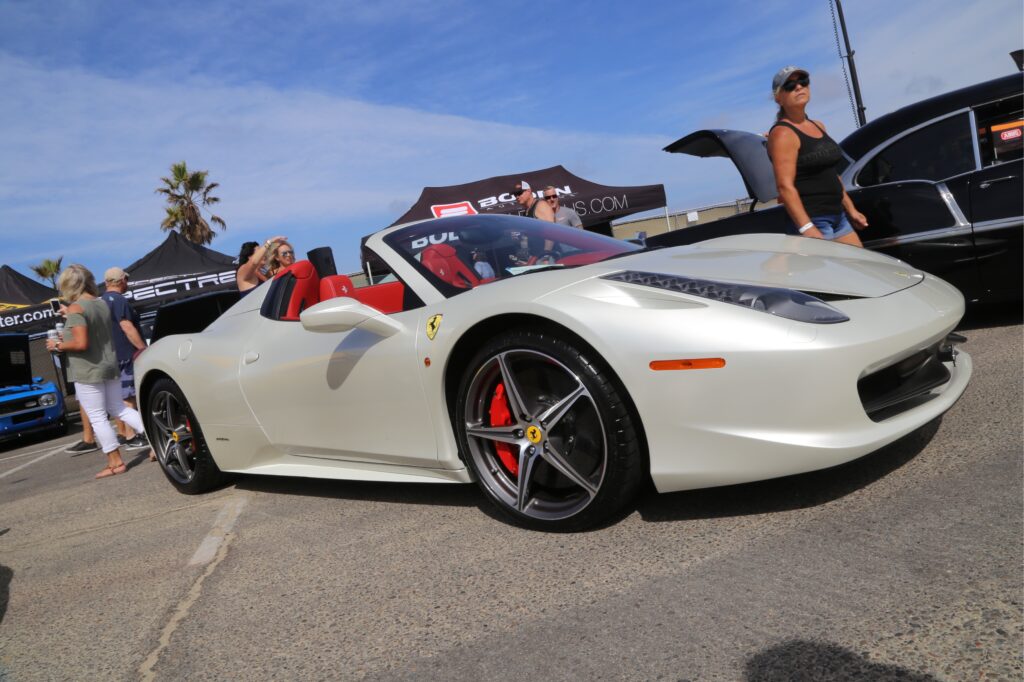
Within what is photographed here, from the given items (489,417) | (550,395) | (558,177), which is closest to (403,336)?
(489,417)

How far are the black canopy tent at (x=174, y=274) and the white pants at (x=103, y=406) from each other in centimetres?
1044

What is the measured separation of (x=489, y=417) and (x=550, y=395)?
27 centimetres

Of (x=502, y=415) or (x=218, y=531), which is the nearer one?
(x=502, y=415)

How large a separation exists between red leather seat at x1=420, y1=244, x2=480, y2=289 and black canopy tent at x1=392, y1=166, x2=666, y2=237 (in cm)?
1359

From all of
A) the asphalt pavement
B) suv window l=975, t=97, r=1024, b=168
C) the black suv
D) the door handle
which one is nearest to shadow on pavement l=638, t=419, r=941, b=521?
the asphalt pavement

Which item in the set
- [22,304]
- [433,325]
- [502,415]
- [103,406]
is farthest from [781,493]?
[22,304]

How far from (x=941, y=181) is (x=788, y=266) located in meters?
2.51

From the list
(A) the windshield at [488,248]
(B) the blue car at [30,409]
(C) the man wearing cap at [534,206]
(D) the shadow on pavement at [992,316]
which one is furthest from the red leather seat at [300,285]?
(B) the blue car at [30,409]

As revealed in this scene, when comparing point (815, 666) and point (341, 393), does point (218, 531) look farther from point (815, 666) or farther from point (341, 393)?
point (815, 666)

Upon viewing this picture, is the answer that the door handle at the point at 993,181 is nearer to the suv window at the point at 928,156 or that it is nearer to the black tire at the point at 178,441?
the suv window at the point at 928,156

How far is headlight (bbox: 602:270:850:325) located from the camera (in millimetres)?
2244

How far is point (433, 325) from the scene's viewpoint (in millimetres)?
2807

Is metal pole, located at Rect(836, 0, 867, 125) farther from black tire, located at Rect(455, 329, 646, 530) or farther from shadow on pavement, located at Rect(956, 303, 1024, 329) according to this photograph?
black tire, located at Rect(455, 329, 646, 530)

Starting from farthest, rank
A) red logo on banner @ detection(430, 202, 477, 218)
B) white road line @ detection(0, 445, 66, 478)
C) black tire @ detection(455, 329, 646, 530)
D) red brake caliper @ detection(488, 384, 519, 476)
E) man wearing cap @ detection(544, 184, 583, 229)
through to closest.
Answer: red logo on banner @ detection(430, 202, 477, 218)
white road line @ detection(0, 445, 66, 478)
man wearing cap @ detection(544, 184, 583, 229)
red brake caliper @ detection(488, 384, 519, 476)
black tire @ detection(455, 329, 646, 530)
